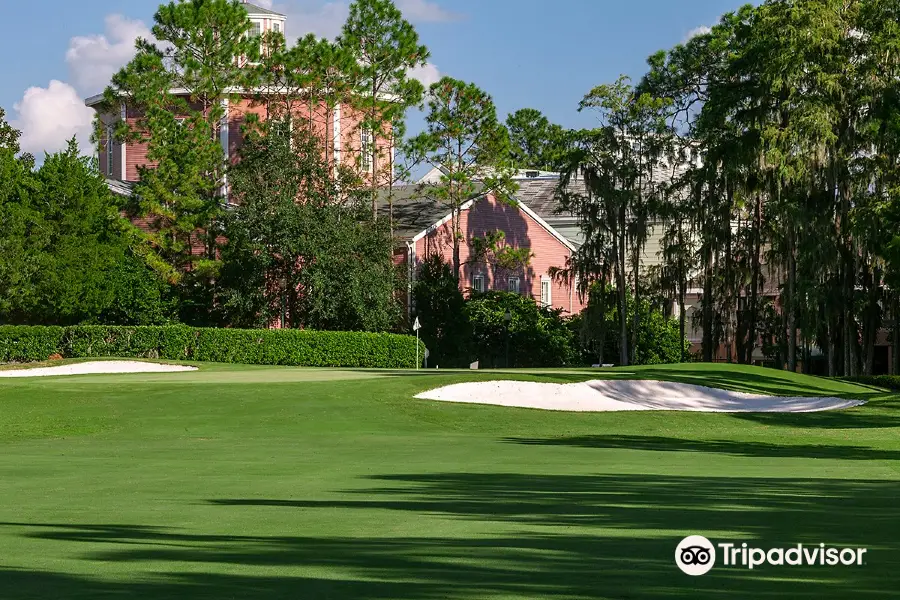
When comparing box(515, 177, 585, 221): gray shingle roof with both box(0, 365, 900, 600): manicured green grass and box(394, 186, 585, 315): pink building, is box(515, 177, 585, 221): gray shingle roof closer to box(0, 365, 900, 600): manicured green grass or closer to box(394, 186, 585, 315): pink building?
box(394, 186, 585, 315): pink building

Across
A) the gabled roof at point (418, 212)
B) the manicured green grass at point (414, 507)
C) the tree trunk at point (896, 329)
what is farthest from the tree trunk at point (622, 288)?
the manicured green grass at point (414, 507)

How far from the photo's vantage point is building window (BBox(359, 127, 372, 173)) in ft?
192

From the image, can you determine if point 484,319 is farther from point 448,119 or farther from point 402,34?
point 402,34

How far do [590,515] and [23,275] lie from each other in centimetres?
3834

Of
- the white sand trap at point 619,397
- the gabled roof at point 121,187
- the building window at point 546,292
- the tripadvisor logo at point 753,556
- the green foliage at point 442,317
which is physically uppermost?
the gabled roof at point 121,187

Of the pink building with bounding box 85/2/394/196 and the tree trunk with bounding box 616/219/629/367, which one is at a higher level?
the pink building with bounding box 85/2/394/196

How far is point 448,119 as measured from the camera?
59969 millimetres

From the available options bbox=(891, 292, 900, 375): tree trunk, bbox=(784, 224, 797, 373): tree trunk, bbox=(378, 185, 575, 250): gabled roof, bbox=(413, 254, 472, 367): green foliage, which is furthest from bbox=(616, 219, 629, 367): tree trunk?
bbox=(891, 292, 900, 375): tree trunk

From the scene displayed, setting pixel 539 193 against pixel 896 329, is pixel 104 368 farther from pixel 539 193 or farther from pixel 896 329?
pixel 539 193

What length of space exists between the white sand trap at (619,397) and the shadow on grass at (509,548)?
703 inches

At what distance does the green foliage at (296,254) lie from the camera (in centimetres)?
5000

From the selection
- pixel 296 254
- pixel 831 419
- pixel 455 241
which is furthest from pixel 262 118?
pixel 831 419

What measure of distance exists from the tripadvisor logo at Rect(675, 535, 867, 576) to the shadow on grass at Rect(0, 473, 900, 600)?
9 cm

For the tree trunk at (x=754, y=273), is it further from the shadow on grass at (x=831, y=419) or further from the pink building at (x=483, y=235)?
the shadow on grass at (x=831, y=419)
